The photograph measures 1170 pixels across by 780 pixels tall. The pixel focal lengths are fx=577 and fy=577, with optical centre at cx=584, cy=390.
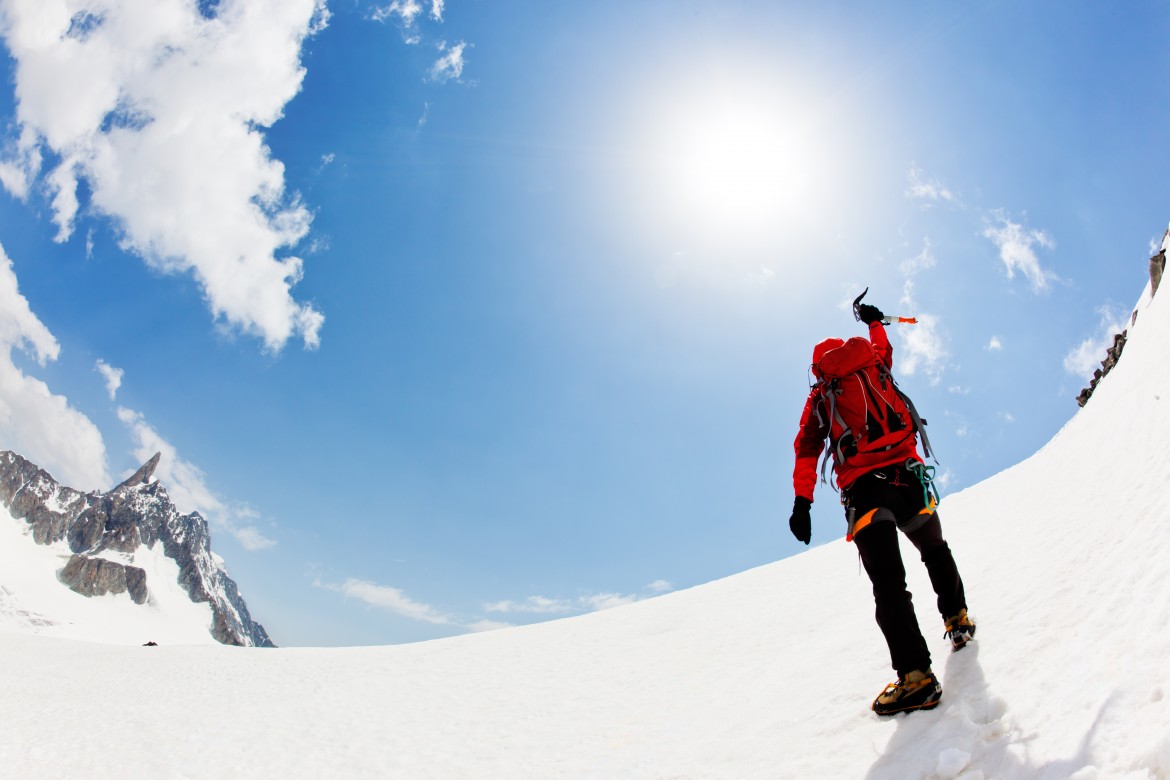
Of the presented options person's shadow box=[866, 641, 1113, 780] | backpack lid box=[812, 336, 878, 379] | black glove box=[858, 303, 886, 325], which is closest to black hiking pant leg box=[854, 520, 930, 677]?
person's shadow box=[866, 641, 1113, 780]

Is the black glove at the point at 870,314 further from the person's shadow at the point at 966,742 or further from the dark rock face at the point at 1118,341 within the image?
the dark rock face at the point at 1118,341

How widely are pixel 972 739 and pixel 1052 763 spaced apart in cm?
56

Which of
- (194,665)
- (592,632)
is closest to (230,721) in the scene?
(592,632)

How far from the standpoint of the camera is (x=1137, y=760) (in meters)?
2.44

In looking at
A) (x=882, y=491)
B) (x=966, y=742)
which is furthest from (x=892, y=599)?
(x=966, y=742)

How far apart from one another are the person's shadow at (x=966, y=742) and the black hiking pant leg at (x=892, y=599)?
279 mm

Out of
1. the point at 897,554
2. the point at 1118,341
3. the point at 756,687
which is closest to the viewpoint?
the point at 897,554

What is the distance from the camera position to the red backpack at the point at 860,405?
179 inches

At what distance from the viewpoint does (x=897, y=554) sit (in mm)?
4172

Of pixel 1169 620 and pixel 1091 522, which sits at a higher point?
pixel 1091 522

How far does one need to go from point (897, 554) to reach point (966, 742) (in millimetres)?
1254

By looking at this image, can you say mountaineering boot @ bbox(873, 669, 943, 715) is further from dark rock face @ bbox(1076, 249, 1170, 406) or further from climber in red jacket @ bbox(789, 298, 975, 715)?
dark rock face @ bbox(1076, 249, 1170, 406)

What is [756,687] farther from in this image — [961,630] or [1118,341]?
[1118,341]

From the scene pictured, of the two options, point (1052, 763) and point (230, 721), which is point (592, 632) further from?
point (1052, 763)
